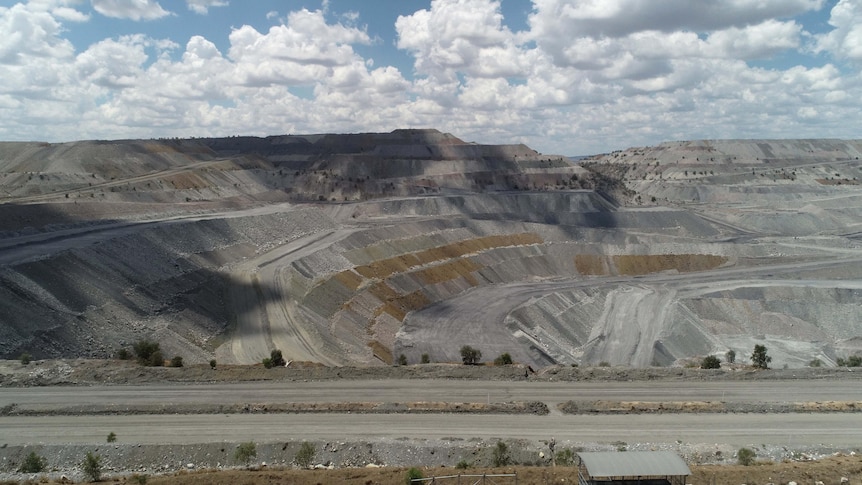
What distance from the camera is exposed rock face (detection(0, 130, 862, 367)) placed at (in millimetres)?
45062

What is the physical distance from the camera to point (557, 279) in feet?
262

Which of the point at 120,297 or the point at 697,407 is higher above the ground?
the point at 120,297

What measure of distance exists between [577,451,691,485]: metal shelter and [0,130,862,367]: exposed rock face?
89.0ft

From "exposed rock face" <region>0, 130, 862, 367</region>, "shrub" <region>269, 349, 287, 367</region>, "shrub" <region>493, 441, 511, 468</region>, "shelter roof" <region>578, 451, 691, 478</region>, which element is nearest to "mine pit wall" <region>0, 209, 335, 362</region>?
"exposed rock face" <region>0, 130, 862, 367</region>

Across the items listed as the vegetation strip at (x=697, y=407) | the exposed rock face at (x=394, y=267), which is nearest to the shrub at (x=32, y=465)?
the exposed rock face at (x=394, y=267)

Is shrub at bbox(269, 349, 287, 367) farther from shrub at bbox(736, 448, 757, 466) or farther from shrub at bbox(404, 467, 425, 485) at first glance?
shrub at bbox(736, 448, 757, 466)

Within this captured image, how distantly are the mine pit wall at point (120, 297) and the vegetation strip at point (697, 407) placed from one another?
2731cm

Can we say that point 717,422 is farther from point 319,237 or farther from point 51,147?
point 51,147

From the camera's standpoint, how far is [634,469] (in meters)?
18.5

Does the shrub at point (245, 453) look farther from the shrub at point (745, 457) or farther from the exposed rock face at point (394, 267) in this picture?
the shrub at point (745, 457)

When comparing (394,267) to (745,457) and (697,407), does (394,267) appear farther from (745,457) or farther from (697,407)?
(745,457)

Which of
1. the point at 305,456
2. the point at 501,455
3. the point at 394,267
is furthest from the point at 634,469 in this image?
the point at 394,267

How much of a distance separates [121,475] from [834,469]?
27768mm

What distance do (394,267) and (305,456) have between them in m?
47.1
